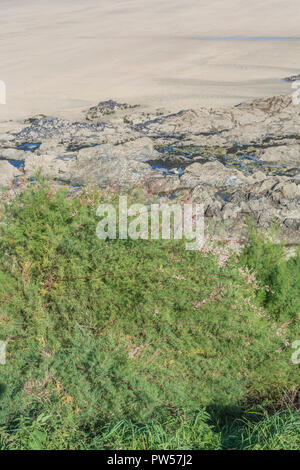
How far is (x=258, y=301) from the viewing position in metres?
3.68

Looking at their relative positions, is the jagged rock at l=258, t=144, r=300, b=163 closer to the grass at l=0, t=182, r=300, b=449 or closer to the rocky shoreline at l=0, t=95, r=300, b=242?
the rocky shoreline at l=0, t=95, r=300, b=242

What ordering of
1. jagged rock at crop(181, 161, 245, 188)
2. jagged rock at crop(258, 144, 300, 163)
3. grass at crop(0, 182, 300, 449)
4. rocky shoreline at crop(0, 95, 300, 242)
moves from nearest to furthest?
1. grass at crop(0, 182, 300, 449)
2. rocky shoreline at crop(0, 95, 300, 242)
3. jagged rock at crop(181, 161, 245, 188)
4. jagged rock at crop(258, 144, 300, 163)

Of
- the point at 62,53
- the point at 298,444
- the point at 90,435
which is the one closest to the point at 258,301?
the point at 298,444

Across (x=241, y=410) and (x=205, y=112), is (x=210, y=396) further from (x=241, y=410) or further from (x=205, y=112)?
(x=205, y=112)

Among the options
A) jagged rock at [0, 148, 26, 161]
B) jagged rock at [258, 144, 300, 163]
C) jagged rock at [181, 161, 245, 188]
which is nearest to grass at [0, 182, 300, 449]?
jagged rock at [181, 161, 245, 188]

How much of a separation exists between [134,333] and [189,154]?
577 cm

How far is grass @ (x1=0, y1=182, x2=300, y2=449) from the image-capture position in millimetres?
2750

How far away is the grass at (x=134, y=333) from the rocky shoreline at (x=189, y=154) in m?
1.94

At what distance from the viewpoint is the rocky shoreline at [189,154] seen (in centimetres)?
620

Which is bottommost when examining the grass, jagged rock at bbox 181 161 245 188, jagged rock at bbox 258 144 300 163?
the grass

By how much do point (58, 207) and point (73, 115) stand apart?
7889 mm

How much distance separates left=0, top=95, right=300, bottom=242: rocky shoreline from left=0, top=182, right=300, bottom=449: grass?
1.94 metres

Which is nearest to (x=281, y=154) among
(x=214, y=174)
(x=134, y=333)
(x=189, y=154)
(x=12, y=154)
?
(x=214, y=174)

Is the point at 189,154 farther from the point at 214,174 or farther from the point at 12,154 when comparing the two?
the point at 12,154
